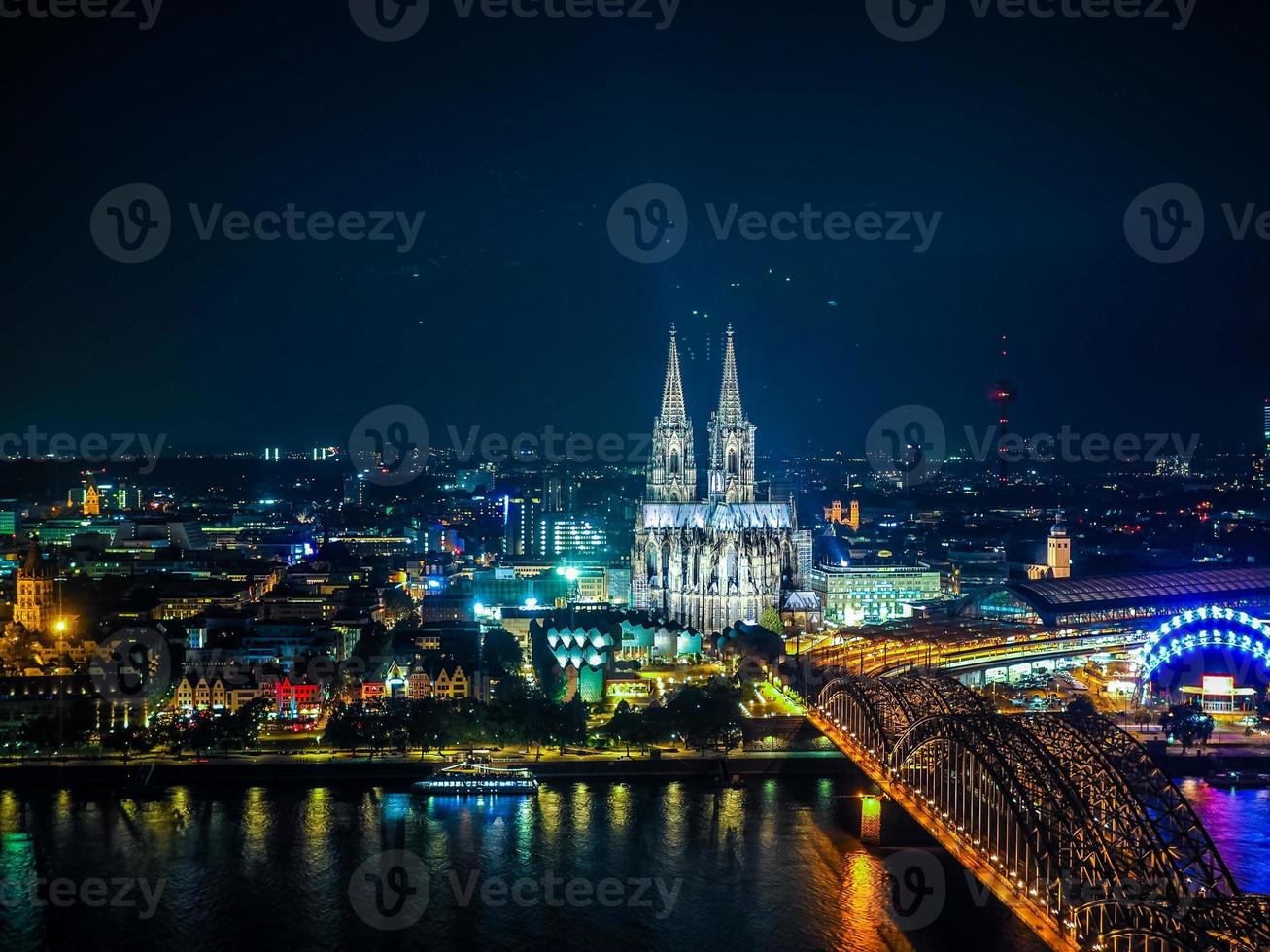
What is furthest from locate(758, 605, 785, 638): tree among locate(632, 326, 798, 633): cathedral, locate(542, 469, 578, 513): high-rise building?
locate(542, 469, 578, 513): high-rise building

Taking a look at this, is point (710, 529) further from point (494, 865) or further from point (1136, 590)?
point (494, 865)

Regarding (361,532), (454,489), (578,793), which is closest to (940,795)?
(578,793)

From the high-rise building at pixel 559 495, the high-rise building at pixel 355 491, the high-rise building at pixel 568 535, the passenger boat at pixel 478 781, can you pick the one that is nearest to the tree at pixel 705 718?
the passenger boat at pixel 478 781

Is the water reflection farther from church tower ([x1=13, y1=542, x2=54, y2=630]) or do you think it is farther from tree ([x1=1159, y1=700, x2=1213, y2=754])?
church tower ([x1=13, y1=542, x2=54, y2=630])

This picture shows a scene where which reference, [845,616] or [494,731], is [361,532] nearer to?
[845,616]

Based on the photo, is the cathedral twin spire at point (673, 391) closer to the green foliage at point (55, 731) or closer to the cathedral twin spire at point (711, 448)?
the cathedral twin spire at point (711, 448)
